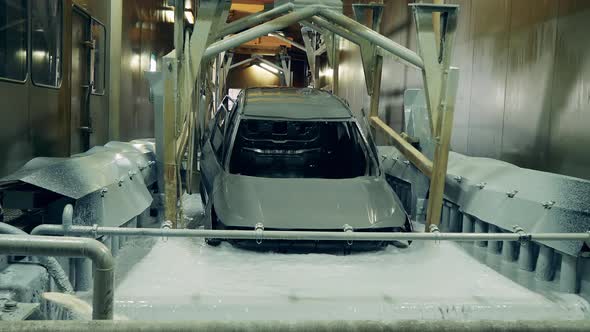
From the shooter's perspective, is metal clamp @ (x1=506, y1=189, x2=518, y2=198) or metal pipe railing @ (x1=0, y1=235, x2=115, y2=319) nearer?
metal pipe railing @ (x1=0, y1=235, x2=115, y2=319)

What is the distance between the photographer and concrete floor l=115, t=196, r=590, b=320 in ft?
13.0

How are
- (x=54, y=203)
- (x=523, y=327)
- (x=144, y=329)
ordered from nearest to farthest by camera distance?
(x=144, y=329), (x=523, y=327), (x=54, y=203)

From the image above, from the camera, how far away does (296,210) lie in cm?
543

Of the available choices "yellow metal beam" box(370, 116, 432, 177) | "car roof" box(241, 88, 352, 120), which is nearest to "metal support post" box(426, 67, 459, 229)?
"yellow metal beam" box(370, 116, 432, 177)

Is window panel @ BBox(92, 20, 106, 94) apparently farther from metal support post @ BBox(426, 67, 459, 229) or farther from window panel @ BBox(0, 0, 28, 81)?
metal support post @ BBox(426, 67, 459, 229)

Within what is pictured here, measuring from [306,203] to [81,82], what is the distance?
3752mm

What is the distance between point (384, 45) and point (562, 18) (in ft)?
5.75

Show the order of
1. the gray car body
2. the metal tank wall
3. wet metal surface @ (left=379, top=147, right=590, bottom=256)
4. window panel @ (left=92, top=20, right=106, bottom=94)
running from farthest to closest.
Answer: window panel @ (left=92, top=20, right=106, bottom=94) < the gray car body < the metal tank wall < wet metal surface @ (left=379, top=147, right=590, bottom=256)

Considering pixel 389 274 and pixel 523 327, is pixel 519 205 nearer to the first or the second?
pixel 389 274

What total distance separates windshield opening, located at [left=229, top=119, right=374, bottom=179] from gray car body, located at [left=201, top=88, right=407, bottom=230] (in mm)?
279

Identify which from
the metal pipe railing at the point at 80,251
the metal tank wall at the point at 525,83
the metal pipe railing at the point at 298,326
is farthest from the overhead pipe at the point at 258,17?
the metal pipe railing at the point at 298,326

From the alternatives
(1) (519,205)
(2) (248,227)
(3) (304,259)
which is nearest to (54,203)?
(2) (248,227)

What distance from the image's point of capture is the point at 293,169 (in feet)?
23.2

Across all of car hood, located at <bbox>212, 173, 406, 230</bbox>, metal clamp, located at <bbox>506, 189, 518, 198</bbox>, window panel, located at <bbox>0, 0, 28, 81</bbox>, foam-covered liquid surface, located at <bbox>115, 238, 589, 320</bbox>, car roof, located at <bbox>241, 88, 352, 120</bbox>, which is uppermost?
window panel, located at <bbox>0, 0, 28, 81</bbox>
